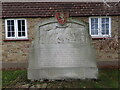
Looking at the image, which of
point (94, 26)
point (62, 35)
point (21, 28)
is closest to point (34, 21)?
point (21, 28)

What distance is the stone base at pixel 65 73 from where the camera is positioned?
19.2 feet

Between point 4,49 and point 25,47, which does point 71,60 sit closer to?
point 25,47

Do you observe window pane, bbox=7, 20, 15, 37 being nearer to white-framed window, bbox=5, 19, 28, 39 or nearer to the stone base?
white-framed window, bbox=5, 19, 28, 39

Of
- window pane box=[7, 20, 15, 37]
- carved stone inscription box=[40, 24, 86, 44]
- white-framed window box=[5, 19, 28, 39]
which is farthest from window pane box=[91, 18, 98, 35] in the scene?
carved stone inscription box=[40, 24, 86, 44]

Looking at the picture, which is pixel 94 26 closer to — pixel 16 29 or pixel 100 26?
pixel 100 26

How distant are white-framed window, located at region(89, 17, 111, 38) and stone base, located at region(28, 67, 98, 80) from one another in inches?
217

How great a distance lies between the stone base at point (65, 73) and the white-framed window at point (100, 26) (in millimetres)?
5515

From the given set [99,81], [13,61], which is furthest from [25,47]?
[99,81]

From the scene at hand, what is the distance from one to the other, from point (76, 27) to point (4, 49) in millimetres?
6394

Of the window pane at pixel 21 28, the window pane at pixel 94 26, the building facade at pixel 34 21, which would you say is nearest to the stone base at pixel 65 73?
the building facade at pixel 34 21

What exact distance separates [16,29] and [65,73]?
6249 mm

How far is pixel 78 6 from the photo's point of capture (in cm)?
1109

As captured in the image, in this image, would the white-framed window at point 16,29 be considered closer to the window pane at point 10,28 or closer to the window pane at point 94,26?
the window pane at point 10,28

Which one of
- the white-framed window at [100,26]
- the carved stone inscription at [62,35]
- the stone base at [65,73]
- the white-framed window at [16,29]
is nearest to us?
the stone base at [65,73]
